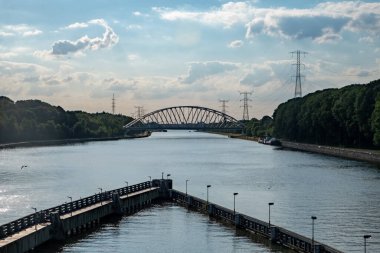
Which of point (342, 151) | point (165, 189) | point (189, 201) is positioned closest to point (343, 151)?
point (342, 151)

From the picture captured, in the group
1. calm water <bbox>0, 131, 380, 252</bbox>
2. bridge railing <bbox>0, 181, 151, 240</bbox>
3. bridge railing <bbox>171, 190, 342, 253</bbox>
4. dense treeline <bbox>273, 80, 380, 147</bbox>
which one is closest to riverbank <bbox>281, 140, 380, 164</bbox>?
dense treeline <bbox>273, 80, 380, 147</bbox>

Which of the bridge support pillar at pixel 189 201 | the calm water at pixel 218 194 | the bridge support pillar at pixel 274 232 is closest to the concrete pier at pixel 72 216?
the calm water at pixel 218 194

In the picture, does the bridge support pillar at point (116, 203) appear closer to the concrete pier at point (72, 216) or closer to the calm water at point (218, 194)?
the concrete pier at point (72, 216)

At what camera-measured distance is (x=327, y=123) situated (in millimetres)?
150750

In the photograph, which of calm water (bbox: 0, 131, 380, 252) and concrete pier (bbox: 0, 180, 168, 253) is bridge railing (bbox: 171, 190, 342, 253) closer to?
calm water (bbox: 0, 131, 380, 252)

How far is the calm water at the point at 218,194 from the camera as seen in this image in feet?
Answer: 155

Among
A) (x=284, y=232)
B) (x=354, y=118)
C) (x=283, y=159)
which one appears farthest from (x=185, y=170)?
(x=284, y=232)

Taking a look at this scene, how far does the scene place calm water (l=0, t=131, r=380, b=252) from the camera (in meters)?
47.3

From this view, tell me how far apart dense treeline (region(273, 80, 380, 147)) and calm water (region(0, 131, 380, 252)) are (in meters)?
9.52

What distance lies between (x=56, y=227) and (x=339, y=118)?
10298 cm

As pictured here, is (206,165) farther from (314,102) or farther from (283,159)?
(314,102)

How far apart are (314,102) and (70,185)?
95943 mm

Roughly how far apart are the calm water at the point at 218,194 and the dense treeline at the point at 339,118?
31.2 ft

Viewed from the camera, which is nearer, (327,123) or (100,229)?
(100,229)
